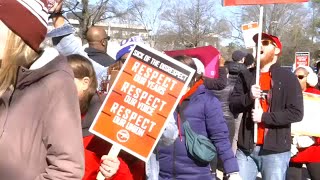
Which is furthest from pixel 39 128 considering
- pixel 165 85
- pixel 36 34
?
pixel 165 85

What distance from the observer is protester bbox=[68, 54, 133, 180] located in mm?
2984

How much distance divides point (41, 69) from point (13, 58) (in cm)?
11

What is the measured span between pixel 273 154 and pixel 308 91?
1.75 meters

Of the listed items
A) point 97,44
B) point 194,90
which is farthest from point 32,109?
point 97,44

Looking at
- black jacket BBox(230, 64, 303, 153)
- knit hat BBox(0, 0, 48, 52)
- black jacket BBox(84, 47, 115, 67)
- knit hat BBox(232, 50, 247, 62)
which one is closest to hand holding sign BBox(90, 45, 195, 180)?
knit hat BBox(0, 0, 48, 52)

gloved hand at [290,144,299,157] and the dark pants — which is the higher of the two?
gloved hand at [290,144,299,157]

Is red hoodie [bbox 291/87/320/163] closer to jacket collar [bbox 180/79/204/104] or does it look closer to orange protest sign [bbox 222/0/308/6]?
orange protest sign [bbox 222/0/308/6]

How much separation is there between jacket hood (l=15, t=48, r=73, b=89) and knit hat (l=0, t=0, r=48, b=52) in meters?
0.07

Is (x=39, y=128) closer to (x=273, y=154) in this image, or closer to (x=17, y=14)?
(x=17, y=14)

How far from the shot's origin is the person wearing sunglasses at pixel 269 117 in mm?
4789

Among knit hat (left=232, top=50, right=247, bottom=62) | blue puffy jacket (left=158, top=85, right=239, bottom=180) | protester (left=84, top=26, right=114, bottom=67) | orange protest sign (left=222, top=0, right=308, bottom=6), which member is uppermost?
orange protest sign (left=222, top=0, right=308, bottom=6)

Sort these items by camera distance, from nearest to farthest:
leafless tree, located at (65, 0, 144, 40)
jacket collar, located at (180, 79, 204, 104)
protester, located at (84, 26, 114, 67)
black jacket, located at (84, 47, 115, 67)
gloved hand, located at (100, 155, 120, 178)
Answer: gloved hand, located at (100, 155, 120, 178) → jacket collar, located at (180, 79, 204, 104) → black jacket, located at (84, 47, 115, 67) → protester, located at (84, 26, 114, 67) → leafless tree, located at (65, 0, 144, 40)

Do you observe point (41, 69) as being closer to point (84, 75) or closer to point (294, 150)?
point (84, 75)

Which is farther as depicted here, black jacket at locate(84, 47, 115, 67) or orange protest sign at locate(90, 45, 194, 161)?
black jacket at locate(84, 47, 115, 67)
